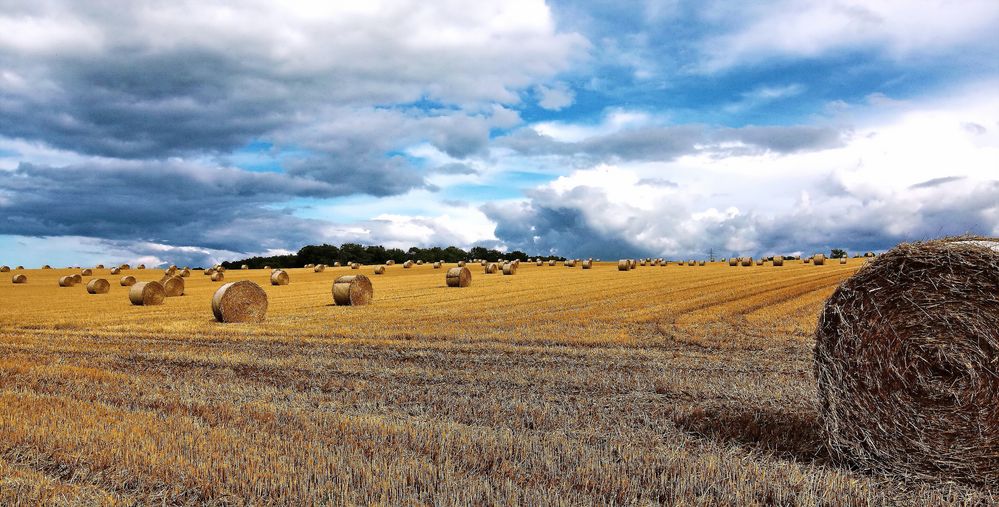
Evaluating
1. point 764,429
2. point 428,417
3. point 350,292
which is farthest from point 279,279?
point 764,429

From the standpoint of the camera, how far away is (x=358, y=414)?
25.7 feet

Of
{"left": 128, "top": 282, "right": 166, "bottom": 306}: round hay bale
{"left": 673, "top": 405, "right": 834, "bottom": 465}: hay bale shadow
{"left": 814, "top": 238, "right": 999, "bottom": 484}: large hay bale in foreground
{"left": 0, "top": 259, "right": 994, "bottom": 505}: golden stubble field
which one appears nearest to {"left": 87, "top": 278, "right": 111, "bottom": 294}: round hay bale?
{"left": 128, "top": 282, "right": 166, "bottom": 306}: round hay bale

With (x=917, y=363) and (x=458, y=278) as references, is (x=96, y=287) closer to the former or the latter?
(x=458, y=278)

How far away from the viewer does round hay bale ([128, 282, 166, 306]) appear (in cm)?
2742

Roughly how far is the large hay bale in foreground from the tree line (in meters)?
71.1

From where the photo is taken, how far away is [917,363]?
630 centimetres

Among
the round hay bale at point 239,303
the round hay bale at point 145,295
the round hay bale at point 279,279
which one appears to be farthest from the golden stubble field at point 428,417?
the round hay bale at point 279,279

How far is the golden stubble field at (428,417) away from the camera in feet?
17.7

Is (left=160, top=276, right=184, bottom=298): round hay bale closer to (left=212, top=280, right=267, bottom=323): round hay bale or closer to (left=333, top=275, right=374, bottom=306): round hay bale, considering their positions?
(left=333, top=275, right=374, bottom=306): round hay bale

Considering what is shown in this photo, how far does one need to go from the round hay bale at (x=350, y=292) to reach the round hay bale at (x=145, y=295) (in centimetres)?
849

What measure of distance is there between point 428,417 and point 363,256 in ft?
264

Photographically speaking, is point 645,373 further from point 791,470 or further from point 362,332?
point 362,332

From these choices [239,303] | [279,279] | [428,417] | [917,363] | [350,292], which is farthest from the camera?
[279,279]

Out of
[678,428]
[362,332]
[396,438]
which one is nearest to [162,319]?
[362,332]
